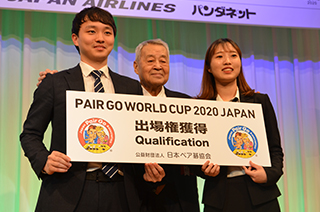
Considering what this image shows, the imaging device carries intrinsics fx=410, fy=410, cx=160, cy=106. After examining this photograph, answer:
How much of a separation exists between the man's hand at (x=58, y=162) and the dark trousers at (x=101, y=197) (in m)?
0.14

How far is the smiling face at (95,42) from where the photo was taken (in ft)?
6.37

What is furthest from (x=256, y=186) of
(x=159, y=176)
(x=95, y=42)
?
(x=95, y=42)

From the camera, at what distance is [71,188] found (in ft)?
5.60

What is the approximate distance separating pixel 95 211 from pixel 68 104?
47 centimetres

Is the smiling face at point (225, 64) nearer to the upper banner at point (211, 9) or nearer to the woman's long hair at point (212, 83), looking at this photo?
the woman's long hair at point (212, 83)

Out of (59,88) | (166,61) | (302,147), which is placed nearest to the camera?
(59,88)

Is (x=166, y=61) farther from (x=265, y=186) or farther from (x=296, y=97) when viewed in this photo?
(x=296, y=97)

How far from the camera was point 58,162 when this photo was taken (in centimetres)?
164

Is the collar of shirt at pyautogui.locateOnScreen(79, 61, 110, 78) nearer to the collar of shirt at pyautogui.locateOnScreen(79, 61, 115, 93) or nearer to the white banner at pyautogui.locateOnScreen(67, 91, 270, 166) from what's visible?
the collar of shirt at pyautogui.locateOnScreen(79, 61, 115, 93)

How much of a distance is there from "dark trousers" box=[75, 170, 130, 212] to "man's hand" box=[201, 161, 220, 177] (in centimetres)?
39

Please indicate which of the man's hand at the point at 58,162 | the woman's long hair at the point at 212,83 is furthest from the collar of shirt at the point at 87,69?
the woman's long hair at the point at 212,83

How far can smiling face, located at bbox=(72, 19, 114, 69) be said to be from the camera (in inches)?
76.5

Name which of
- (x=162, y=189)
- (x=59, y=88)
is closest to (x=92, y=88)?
(x=59, y=88)

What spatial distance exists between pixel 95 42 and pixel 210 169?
799 millimetres
